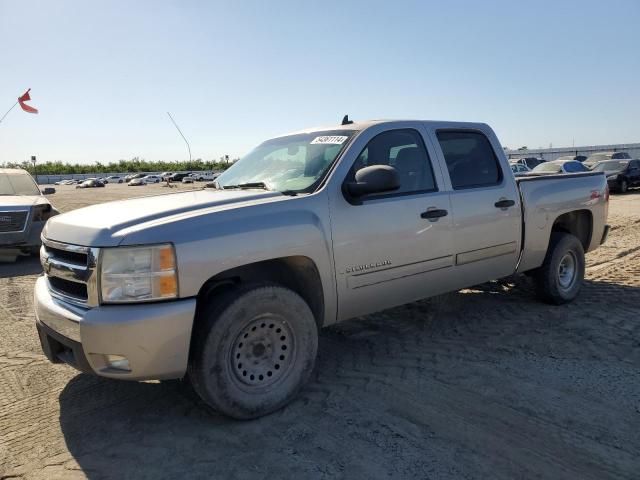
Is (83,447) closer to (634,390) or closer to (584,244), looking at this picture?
(634,390)

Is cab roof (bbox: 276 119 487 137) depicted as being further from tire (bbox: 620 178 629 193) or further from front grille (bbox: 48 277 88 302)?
tire (bbox: 620 178 629 193)

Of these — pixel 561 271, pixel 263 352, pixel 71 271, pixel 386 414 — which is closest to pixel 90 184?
pixel 561 271

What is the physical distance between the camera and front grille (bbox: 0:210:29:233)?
8742 mm

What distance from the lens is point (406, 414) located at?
3227 mm

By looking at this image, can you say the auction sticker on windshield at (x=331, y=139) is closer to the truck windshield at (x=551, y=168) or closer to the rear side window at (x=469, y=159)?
the rear side window at (x=469, y=159)

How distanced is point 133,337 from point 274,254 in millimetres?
977

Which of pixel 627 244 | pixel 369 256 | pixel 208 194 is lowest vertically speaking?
pixel 627 244

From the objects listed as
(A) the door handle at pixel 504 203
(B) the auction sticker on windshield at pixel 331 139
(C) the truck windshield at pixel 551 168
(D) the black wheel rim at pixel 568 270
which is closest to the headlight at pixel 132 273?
(B) the auction sticker on windshield at pixel 331 139

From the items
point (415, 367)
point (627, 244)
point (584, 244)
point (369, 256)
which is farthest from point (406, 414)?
point (627, 244)

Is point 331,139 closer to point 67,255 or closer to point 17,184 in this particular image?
point 67,255

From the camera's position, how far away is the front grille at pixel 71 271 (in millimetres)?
2895

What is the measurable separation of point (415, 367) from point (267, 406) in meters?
1.30

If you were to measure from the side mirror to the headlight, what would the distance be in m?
1.42

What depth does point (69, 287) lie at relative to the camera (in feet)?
10.4
